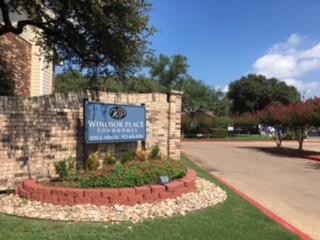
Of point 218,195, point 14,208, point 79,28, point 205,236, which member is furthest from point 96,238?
point 79,28

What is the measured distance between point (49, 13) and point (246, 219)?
854 centimetres

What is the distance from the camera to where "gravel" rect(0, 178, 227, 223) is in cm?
852

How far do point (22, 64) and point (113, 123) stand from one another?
929 cm

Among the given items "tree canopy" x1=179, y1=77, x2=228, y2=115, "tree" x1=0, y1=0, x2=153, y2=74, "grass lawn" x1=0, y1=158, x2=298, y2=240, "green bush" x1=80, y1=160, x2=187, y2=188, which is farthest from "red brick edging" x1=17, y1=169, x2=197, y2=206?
"tree canopy" x1=179, y1=77, x2=228, y2=115

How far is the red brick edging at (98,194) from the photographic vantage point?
917 centimetres

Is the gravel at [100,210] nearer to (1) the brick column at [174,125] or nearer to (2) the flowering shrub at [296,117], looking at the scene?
(1) the brick column at [174,125]

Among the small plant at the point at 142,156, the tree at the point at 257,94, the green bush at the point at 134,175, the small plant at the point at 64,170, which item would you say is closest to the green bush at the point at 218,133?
the tree at the point at 257,94

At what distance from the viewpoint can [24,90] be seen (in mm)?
20688

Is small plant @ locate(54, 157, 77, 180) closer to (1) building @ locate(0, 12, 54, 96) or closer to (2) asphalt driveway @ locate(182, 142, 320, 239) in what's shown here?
(2) asphalt driveway @ locate(182, 142, 320, 239)

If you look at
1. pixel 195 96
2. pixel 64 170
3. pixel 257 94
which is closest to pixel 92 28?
pixel 64 170

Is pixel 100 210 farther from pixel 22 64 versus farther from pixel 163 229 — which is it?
pixel 22 64

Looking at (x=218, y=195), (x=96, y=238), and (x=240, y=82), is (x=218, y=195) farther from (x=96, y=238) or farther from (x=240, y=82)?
(x=240, y=82)

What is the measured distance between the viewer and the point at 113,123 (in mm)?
12648

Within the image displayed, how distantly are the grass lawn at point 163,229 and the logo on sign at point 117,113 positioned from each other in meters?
4.06
